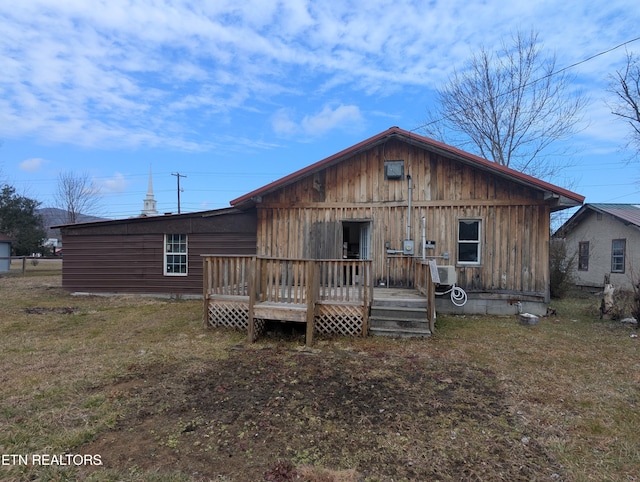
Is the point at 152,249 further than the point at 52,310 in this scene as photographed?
Yes

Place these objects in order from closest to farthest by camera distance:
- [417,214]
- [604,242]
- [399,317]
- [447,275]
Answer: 1. [399,317]
2. [447,275]
3. [417,214]
4. [604,242]

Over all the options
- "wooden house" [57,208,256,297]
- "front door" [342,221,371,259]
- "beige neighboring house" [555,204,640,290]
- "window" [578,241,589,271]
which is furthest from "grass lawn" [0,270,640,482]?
"window" [578,241,589,271]

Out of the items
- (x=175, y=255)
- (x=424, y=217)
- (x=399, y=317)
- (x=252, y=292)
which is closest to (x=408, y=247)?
(x=424, y=217)

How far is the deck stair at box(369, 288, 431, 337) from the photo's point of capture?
6742mm

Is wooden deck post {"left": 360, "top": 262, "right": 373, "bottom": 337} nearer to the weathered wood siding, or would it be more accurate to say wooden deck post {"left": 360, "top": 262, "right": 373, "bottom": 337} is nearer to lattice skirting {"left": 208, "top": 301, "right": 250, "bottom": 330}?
lattice skirting {"left": 208, "top": 301, "right": 250, "bottom": 330}

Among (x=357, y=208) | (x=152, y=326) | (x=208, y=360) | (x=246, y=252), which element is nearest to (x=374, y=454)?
(x=208, y=360)

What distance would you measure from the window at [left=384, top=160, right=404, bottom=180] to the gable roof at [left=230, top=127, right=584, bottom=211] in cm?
60

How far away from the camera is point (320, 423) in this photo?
3521 mm

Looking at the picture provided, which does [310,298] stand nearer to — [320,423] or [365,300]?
[365,300]

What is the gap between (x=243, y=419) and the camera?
3.58 meters

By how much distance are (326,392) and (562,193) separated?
7.24 m

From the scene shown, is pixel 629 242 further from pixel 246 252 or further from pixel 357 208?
pixel 246 252

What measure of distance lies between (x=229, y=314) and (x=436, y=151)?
631 centimetres

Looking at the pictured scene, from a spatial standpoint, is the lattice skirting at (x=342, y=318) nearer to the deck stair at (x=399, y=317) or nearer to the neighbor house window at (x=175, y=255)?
the deck stair at (x=399, y=317)
